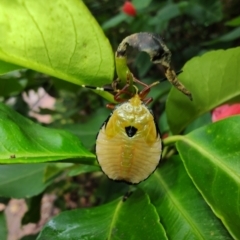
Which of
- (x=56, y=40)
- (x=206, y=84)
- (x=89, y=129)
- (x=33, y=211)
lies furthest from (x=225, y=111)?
(x=33, y=211)

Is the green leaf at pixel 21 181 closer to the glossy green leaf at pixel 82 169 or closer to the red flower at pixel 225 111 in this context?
the glossy green leaf at pixel 82 169

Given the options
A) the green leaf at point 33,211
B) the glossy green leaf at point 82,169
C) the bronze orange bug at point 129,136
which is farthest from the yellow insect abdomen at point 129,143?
the green leaf at point 33,211

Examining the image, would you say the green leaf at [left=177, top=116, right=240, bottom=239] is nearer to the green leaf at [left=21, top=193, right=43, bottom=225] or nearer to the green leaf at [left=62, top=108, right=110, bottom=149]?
the green leaf at [left=62, top=108, right=110, bottom=149]

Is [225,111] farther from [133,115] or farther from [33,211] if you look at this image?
[33,211]

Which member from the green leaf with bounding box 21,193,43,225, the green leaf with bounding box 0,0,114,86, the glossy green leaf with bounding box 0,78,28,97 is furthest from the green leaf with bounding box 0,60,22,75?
the green leaf with bounding box 21,193,43,225

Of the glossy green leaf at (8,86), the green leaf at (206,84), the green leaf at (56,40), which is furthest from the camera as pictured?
the glossy green leaf at (8,86)
